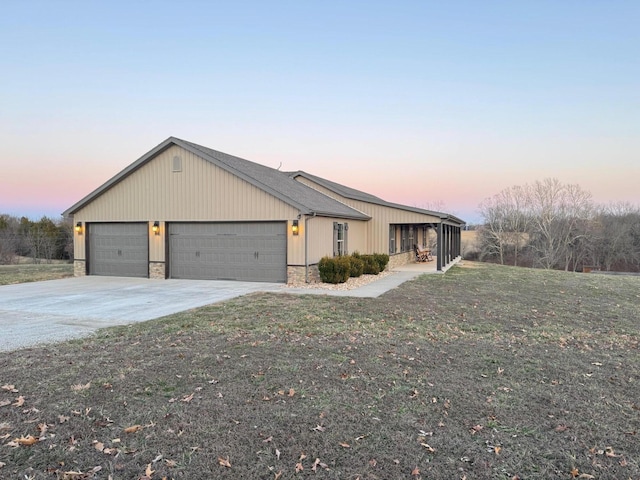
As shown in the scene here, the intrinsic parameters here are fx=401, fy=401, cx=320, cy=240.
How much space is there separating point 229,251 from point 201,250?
117 centimetres

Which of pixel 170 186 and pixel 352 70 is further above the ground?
pixel 352 70

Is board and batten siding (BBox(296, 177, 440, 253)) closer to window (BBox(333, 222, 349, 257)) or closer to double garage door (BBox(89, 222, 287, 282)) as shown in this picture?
window (BBox(333, 222, 349, 257))

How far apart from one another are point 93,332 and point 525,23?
634 inches

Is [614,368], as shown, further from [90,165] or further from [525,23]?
[90,165]

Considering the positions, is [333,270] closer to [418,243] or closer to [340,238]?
[340,238]

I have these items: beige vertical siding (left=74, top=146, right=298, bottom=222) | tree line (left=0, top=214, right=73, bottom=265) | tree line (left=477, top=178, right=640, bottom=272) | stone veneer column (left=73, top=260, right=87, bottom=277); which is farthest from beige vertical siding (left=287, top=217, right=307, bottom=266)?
tree line (left=477, top=178, right=640, bottom=272)

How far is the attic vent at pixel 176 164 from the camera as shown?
1473cm

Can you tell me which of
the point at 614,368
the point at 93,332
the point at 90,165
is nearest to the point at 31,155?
the point at 90,165

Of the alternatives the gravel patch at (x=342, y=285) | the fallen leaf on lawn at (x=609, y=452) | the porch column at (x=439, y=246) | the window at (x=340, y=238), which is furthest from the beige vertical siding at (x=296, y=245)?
the fallen leaf on lawn at (x=609, y=452)

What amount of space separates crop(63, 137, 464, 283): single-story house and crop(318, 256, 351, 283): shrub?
0.49 m

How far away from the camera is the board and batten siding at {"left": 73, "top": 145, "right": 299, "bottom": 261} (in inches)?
547

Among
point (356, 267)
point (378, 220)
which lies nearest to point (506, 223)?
point (378, 220)

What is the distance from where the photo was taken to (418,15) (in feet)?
47.3

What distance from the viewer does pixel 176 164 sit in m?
14.8
